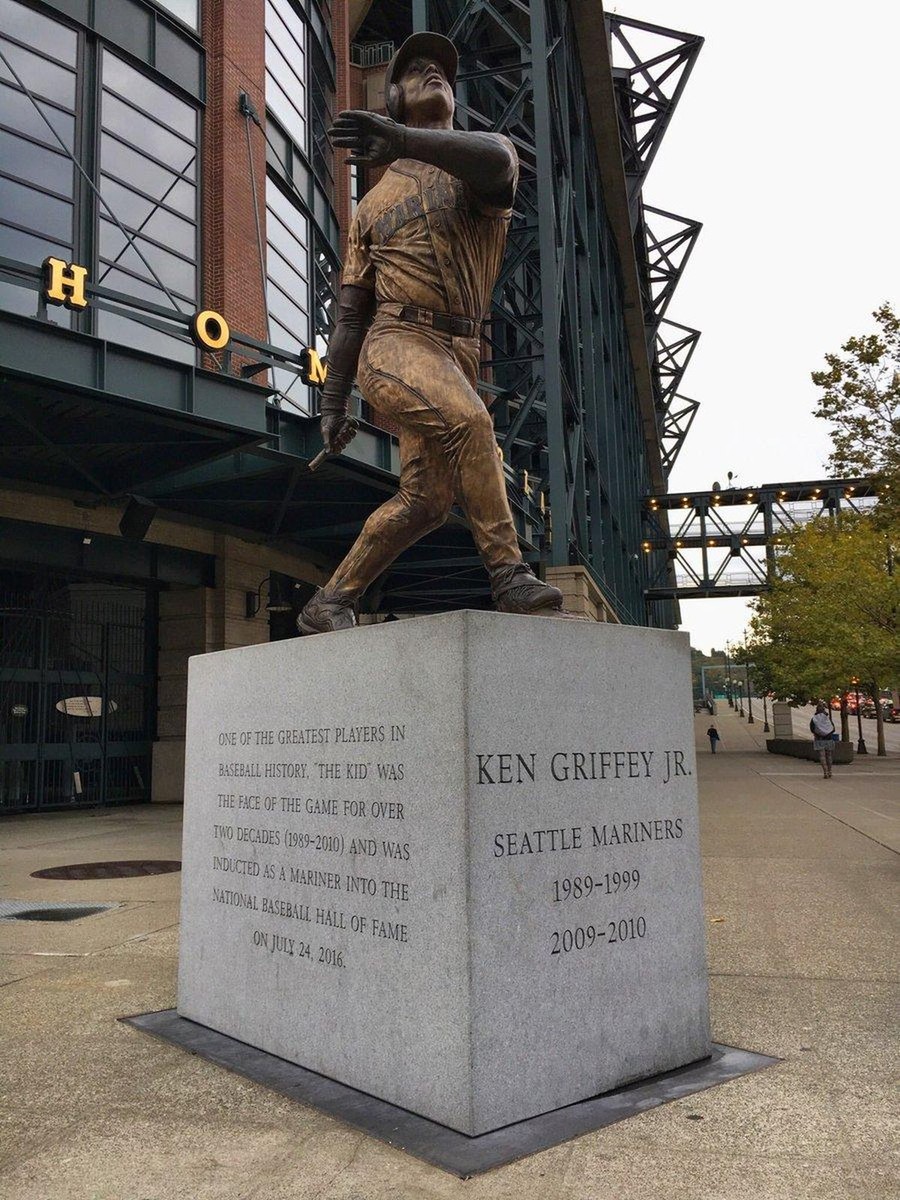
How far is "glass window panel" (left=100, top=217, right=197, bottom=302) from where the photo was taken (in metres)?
16.9

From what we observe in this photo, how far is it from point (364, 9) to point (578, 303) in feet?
41.5

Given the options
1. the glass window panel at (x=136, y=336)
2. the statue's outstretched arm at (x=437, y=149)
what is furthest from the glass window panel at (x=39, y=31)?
the statue's outstretched arm at (x=437, y=149)

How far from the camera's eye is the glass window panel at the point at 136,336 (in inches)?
651

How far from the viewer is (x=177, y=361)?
14.1 meters

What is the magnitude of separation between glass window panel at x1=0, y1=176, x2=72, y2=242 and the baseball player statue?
41.3 feet

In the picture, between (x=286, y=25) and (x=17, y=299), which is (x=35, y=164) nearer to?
(x=17, y=299)

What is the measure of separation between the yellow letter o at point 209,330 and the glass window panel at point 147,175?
4.52 metres

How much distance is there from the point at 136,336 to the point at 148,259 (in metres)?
1.85

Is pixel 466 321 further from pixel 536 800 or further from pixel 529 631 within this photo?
pixel 536 800

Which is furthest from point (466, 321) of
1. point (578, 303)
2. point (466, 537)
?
point (578, 303)

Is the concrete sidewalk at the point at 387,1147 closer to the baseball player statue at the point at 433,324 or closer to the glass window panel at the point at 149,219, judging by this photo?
the baseball player statue at the point at 433,324

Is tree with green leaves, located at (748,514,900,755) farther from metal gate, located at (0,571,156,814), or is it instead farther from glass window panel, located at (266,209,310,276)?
metal gate, located at (0,571,156,814)

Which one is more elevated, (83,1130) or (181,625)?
(181,625)

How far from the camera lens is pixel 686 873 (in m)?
4.54
